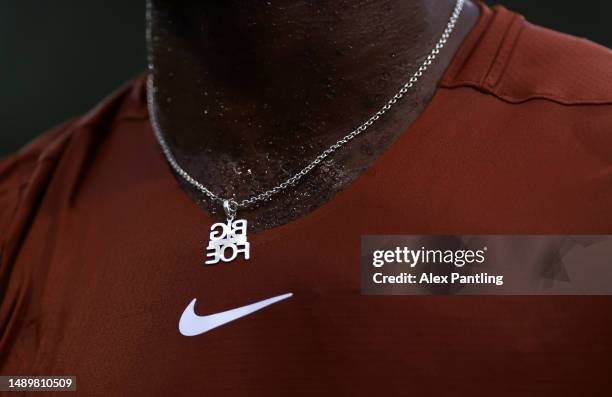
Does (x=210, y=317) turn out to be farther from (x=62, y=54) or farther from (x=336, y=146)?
(x=62, y=54)

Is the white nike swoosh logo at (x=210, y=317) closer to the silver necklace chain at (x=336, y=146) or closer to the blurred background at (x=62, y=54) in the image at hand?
the silver necklace chain at (x=336, y=146)

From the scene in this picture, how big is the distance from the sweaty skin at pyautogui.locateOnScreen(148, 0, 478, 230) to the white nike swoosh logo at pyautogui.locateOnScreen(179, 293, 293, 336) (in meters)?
0.08

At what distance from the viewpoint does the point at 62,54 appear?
1.94m

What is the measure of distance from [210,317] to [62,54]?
1232 mm

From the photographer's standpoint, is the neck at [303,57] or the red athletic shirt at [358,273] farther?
the neck at [303,57]

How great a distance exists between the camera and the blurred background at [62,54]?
192 cm

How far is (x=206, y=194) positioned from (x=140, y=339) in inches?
6.2

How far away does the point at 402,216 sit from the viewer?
82 cm

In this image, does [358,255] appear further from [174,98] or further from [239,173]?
[174,98]

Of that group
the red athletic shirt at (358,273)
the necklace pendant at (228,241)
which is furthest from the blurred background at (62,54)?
the necklace pendant at (228,241)

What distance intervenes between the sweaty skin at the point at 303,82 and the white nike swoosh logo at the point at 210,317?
0.27ft

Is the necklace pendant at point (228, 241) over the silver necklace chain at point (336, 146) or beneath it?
beneath

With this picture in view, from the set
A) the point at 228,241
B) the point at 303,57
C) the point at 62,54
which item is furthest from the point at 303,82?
the point at 62,54

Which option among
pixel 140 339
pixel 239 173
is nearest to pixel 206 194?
pixel 239 173
